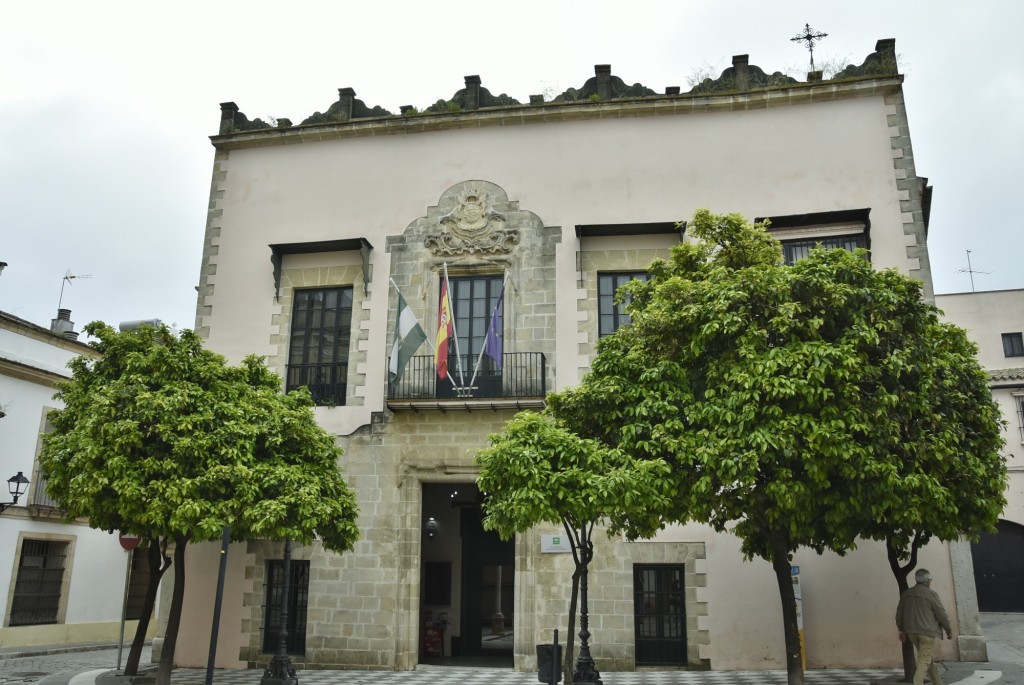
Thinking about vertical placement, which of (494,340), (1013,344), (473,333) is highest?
(1013,344)

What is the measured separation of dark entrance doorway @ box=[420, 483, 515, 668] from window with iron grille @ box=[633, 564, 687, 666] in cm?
377

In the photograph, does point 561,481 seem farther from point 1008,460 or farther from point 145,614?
point 1008,460

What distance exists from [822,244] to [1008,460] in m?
13.7

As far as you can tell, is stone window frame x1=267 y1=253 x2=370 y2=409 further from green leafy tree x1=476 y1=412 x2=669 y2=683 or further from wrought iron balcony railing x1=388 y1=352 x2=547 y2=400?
green leafy tree x1=476 y1=412 x2=669 y2=683

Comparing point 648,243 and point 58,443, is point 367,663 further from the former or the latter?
point 648,243

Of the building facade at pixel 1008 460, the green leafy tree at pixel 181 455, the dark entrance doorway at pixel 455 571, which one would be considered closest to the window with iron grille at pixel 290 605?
the dark entrance doorway at pixel 455 571

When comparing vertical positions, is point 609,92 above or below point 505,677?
above

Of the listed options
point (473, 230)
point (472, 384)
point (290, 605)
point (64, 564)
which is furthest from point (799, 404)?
point (64, 564)

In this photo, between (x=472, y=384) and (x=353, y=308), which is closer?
(x=472, y=384)

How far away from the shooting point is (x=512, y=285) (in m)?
15.8

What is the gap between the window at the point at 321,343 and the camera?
16141 mm

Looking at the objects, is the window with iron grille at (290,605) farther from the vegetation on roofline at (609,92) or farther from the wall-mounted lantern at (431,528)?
the vegetation on roofline at (609,92)

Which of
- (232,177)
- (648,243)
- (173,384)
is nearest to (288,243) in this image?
(232,177)

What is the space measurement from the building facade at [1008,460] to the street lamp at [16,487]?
24.1 m
